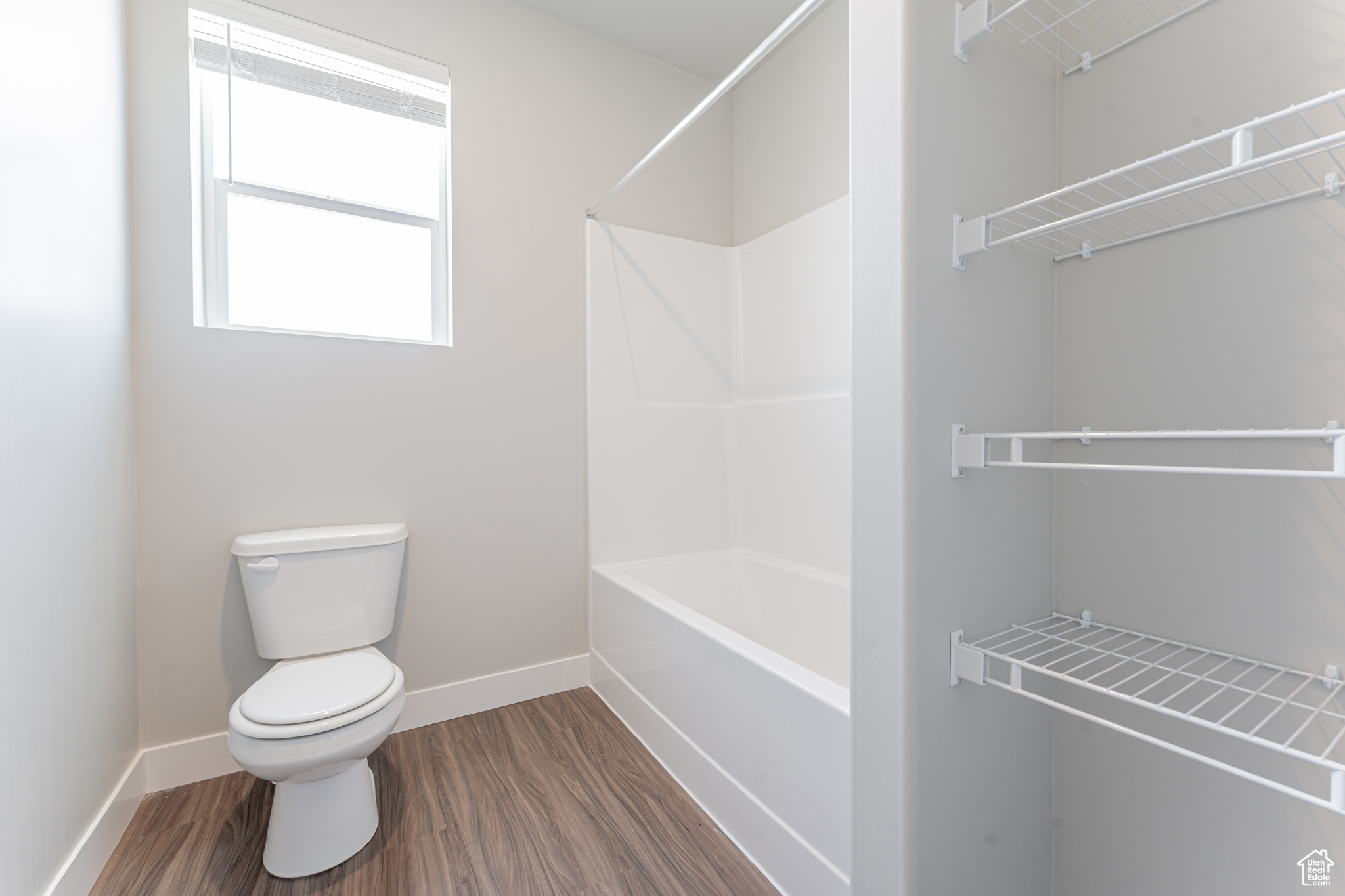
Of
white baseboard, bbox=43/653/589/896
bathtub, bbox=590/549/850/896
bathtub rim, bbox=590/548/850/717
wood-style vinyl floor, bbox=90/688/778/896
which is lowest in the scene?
wood-style vinyl floor, bbox=90/688/778/896

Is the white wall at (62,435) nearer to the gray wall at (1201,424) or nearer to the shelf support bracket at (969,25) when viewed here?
the shelf support bracket at (969,25)

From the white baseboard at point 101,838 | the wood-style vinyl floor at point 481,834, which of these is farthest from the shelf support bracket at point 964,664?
the white baseboard at point 101,838

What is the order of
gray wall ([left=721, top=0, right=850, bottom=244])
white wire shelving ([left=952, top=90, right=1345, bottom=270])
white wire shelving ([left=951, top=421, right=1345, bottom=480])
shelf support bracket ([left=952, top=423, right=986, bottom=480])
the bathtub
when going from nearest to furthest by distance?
1. white wire shelving ([left=951, top=421, right=1345, bottom=480])
2. white wire shelving ([left=952, top=90, right=1345, bottom=270])
3. shelf support bracket ([left=952, top=423, right=986, bottom=480])
4. the bathtub
5. gray wall ([left=721, top=0, right=850, bottom=244])

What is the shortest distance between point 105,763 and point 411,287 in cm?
160

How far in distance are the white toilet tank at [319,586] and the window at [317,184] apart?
2.24 feet

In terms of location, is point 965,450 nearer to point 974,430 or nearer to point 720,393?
point 974,430

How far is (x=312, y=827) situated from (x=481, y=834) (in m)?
0.40

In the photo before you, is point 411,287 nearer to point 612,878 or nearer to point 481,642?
point 481,642

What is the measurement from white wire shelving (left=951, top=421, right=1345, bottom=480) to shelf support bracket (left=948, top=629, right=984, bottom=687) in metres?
0.29

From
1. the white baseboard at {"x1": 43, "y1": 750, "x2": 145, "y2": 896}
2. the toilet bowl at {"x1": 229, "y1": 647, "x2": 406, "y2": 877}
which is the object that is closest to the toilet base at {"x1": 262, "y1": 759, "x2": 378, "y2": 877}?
the toilet bowl at {"x1": 229, "y1": 647, "x2": 406, "y2": 877}

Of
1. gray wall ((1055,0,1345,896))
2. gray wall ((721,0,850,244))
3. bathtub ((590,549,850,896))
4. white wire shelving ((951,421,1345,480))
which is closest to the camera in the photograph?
white wire shelving ((951,421,1345,480))

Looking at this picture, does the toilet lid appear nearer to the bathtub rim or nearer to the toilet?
the toilet

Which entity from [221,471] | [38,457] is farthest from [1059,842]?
[221,471]

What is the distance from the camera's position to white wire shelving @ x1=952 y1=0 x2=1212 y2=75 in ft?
3.26
